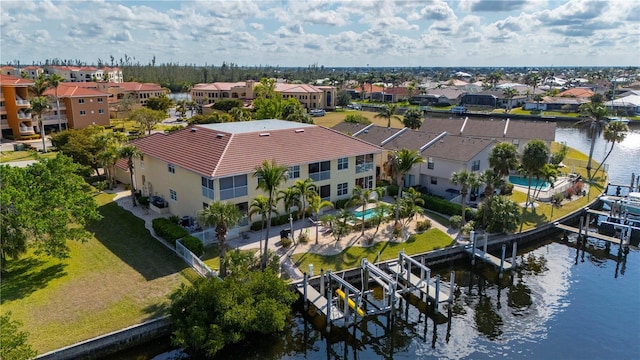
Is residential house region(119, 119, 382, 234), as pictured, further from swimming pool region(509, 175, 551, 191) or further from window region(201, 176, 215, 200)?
swimming pool region(509, 175, 551, 191)

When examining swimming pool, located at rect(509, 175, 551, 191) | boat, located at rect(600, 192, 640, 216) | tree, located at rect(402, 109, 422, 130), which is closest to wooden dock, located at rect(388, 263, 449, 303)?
swimming pool, located at rect(509, 175, 551, 191)

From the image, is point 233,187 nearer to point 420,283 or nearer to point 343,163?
point 343,163

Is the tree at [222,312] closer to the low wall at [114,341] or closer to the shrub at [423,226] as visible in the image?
the low wall at [114,341]

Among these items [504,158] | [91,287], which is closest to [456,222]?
[504,158]

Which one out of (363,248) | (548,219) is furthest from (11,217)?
(548,219)

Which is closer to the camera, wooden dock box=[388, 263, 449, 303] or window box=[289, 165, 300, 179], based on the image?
wooden dock box=[388, 263, 449, 303]
